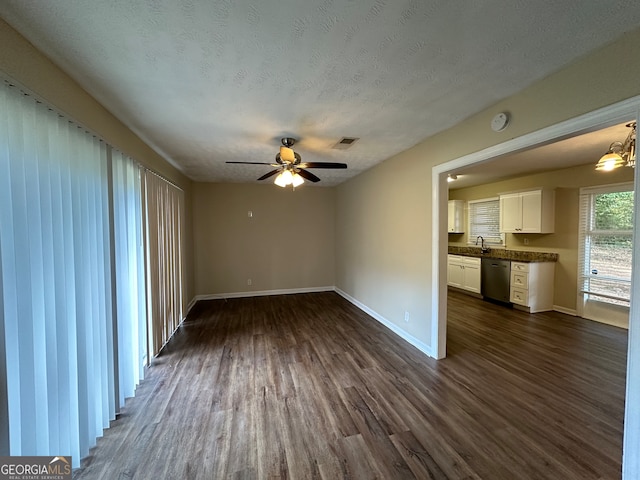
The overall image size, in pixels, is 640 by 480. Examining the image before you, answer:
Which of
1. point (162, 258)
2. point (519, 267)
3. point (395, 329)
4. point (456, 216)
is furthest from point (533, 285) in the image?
point (162, 258)

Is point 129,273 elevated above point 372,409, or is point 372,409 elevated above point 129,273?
point 129,273

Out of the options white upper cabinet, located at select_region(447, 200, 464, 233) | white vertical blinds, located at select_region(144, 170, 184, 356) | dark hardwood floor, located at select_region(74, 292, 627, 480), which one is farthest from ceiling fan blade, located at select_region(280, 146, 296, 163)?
white upper cabinet, located at select_region(447, 200, 464, 233)

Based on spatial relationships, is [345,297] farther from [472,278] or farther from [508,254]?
[508,254]

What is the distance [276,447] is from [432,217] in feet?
8.66

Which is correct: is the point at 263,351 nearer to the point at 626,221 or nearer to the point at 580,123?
the point at 580,123

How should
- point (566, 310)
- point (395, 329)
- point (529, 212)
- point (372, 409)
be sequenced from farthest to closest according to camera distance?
point (529, 212) → point (566, 310) → point (395, 329) → point (372, 409)

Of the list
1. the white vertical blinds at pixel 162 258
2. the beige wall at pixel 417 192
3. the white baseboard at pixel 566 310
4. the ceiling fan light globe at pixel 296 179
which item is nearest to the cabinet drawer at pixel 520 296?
the white baseboard at pixel 566 310

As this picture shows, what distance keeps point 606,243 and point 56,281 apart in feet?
22.2

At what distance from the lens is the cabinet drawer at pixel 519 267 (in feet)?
14.9

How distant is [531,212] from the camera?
4723mm

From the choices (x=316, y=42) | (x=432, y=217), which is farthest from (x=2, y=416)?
(x=432, y=217)

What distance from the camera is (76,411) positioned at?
159 cm

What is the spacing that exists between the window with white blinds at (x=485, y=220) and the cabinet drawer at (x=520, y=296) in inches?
53.5

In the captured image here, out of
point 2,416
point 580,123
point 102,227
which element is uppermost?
point 580,123
